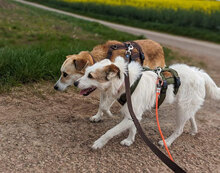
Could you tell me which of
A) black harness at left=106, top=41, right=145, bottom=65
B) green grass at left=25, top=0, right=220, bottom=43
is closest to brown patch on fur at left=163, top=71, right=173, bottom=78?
black harness at left=106, top=41, right=145, bottom=65

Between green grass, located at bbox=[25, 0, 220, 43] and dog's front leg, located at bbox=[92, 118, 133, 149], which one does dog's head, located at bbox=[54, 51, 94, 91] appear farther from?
green grass, located at bbox=[25, 0, 220, 43]

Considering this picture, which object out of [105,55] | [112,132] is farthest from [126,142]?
[105,55]

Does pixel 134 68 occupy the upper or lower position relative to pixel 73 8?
upper

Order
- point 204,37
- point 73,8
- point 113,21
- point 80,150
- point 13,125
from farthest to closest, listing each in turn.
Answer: point 73,8 < point 113,21 < point 204,37 < point 13,125 < point 80,150

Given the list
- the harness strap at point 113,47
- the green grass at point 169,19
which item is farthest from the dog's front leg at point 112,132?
the green grass at point 169,19

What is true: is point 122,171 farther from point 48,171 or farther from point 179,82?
point 179,82

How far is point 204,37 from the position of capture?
1789 cm

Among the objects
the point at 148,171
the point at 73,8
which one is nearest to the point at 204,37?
the point at 148,171

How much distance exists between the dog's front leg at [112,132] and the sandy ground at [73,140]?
105 mm

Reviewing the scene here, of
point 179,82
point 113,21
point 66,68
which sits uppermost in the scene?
point 179,82

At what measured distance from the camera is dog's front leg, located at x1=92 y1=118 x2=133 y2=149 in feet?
10.8

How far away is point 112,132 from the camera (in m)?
3.29

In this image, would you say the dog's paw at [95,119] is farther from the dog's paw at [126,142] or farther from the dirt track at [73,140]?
the dog's paw at [126,142]

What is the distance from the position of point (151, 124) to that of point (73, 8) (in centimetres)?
3205
